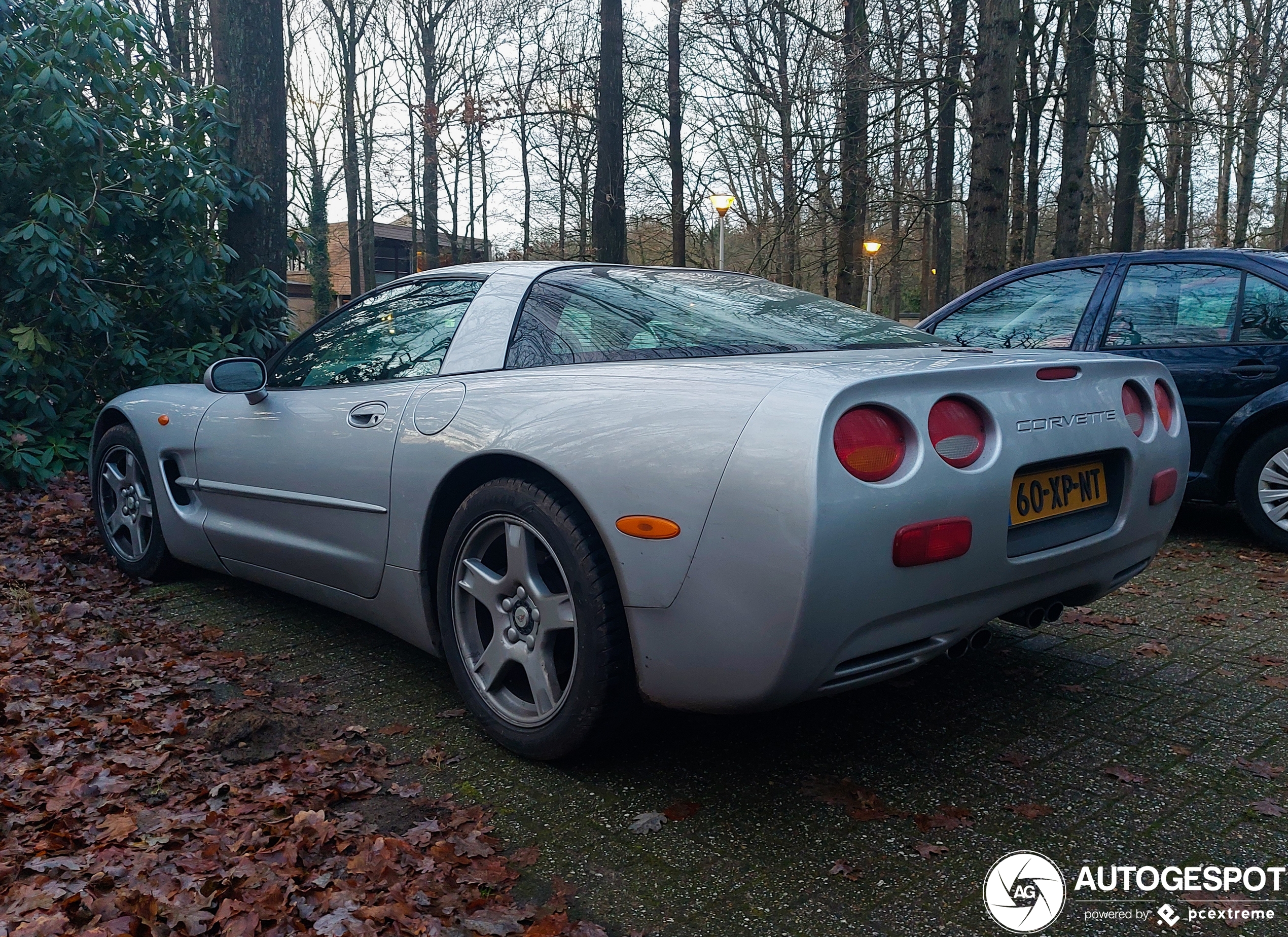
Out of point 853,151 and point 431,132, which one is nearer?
point 853,151

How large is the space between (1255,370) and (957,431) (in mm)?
3738

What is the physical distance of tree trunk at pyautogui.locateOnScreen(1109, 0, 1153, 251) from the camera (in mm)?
12164

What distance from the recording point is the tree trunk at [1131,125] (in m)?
12.2

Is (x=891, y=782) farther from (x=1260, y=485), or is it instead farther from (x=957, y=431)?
(x=1260, y=485)

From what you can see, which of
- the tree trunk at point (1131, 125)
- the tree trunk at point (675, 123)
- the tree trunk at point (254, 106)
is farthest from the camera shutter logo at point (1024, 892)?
the tree trunk at point (675, 123)

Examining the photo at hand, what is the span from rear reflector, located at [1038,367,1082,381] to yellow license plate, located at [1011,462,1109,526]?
24 cm

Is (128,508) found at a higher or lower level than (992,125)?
lower

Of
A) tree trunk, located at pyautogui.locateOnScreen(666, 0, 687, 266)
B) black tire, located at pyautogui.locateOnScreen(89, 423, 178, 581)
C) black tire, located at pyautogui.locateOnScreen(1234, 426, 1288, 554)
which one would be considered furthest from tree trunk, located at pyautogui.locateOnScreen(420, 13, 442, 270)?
black tire, located at pyautogui.locateOnScreen(1234, 426, 1288, 554)

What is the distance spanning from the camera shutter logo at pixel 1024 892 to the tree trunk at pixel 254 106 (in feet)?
22.7

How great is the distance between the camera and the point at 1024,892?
82.6 inches

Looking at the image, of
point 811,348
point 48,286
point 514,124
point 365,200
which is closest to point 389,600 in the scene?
point 811,348

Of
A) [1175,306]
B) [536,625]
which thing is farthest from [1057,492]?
[1175,306]

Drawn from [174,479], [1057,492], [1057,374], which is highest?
[1057,374]

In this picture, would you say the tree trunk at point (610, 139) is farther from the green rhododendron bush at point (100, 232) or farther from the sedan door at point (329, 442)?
the sedan door at point (329, 442)
